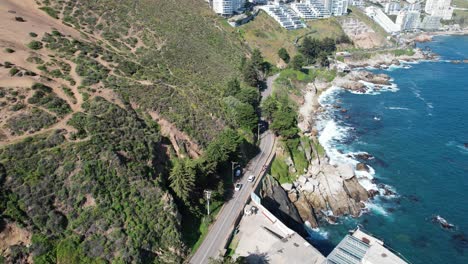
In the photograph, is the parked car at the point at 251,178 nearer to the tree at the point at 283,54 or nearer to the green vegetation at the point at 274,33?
the green vegetation at the point at 274,33

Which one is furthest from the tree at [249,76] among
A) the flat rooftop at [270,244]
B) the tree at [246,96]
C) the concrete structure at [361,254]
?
the concrete structure at [361,254]

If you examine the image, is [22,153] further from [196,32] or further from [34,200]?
[196,32]

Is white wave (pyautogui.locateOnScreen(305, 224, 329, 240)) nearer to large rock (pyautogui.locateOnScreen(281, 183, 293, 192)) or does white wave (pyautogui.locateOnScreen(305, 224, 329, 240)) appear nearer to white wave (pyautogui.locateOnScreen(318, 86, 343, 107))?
large rock (pyautogui.locateOnScreen(281, 183, 293, 192))

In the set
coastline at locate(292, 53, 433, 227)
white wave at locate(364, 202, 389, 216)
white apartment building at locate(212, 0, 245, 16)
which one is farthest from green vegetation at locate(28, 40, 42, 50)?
white apartment building at locate(212, 0, 245, 16)

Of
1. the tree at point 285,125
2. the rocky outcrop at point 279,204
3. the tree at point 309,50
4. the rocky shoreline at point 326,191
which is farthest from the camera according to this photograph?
the tree at point 309,50

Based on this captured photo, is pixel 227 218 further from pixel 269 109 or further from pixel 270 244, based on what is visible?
pixel 269 109

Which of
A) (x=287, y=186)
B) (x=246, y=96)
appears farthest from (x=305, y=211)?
(x=246, y=96)

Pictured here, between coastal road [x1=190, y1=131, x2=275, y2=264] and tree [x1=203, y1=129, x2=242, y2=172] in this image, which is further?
tree [x1=203, y1=129, x2=242, y2=172]
